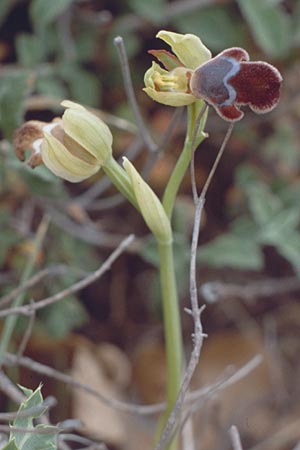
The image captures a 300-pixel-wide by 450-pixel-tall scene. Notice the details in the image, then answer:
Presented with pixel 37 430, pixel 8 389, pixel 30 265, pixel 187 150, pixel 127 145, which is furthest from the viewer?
pixel 127 145

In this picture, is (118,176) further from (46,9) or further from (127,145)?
(127,145)

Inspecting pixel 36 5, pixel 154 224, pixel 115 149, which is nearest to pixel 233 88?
pixel 154 224

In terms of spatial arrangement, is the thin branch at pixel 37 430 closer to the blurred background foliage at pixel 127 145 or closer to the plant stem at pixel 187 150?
the plant stem at pixel 187 150

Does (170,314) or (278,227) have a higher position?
(170,314)

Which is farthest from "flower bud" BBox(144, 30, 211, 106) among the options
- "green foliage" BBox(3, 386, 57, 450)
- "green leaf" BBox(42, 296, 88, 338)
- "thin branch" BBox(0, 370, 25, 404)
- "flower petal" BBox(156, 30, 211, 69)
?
"green leaf" BBox(42, 296, 88, 338)

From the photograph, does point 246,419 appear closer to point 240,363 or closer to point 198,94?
point 240,363

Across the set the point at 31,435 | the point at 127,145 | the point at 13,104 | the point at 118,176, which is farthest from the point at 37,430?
the point at 127,145

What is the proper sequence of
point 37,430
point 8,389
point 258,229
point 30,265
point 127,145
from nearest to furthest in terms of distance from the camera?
point 37,430 < point 8,389 < point 30,265 < point 258,229 < point 127,145
